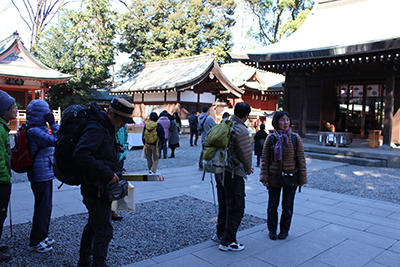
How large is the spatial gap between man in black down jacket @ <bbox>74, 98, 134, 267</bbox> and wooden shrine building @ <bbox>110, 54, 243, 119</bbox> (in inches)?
603

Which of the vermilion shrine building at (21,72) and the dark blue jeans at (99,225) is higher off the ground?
the vermilion shrine building at (21,72)

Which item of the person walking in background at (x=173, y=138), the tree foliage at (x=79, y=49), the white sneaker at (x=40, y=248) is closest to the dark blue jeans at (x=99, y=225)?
the white sneaker at (x=40, y=248)

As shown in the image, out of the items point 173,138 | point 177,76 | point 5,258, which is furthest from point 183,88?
point 5,258

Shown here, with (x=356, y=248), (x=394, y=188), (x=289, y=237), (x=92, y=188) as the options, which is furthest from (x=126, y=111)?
(x=394, y=188)

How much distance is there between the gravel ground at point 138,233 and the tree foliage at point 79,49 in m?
21.2

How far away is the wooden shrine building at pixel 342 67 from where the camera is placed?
10344 millimetres

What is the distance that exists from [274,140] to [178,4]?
1082 inches

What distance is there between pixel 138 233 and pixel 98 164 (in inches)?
72.1

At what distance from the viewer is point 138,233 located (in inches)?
150

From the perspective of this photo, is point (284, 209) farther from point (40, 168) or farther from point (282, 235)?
point (40, 168)

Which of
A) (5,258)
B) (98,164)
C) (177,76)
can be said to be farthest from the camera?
(177,76)

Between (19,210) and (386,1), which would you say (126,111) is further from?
(386,1)

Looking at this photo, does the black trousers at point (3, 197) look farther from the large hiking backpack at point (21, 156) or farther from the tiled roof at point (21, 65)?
the tiled roof at point (21, 65)

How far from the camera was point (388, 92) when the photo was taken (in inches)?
409
